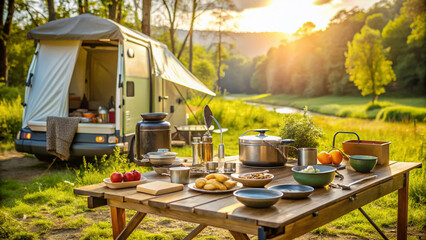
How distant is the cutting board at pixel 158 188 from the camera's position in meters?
2.48

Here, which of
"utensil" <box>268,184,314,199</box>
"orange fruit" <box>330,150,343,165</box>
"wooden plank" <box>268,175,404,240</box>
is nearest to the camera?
"wooden plank" <box>268,175,404,240</box>

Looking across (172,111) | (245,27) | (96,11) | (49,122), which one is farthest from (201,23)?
(49,122)

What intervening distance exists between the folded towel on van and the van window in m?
1.29

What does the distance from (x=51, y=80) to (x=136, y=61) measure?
5.19ft

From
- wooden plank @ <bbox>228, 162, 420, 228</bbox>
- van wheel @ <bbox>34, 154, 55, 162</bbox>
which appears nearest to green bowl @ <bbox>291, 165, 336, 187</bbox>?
wooden plank @ <bbox>228, 162, 420, 228</bbox>

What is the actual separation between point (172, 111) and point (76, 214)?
4.96m

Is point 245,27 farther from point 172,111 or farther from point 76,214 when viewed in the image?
point 76,214

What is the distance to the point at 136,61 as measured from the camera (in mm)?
7711

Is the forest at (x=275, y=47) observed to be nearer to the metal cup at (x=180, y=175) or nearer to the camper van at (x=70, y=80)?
the camper van at (x=70, y=80)

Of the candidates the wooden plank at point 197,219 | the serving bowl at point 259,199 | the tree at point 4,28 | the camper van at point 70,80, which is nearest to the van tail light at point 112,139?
the camper van at point 70,80

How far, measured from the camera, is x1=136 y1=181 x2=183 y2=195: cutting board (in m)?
2.48

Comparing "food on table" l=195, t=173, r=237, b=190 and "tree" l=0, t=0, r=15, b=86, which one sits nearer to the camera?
"food on table" l=195, t=173, r=237, b=190

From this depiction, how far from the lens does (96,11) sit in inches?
625

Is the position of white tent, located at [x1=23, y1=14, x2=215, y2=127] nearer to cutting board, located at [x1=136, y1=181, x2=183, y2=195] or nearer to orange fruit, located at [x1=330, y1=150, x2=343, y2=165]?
orange fruit, located at [x1=330, y1=150, x2=343, y2=165]
